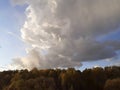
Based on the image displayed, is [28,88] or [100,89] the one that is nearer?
[28,88]

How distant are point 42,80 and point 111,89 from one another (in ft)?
110

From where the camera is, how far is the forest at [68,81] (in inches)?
5261

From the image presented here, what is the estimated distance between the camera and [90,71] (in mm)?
171750

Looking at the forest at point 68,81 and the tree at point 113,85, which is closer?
the tree at point 113,85

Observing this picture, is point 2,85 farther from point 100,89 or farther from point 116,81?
point 116,81

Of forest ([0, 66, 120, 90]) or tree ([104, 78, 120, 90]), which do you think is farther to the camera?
forest ([0, 66, 120, 90])

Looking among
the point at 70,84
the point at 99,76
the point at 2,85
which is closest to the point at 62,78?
the point at 70,84

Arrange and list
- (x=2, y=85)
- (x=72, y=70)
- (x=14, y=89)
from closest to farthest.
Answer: (x=14, y=89)
(x=2, y=85)
(x=72, y=70)

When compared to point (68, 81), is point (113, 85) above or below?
below

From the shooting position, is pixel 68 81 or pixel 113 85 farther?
pixel 68 81

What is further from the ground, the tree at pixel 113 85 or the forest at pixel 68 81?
the forest at pixel 68 81

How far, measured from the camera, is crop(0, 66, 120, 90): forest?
13362 centimetres

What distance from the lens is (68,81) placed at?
15775 cm

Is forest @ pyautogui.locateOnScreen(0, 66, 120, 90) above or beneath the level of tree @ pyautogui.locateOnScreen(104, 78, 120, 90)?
above
